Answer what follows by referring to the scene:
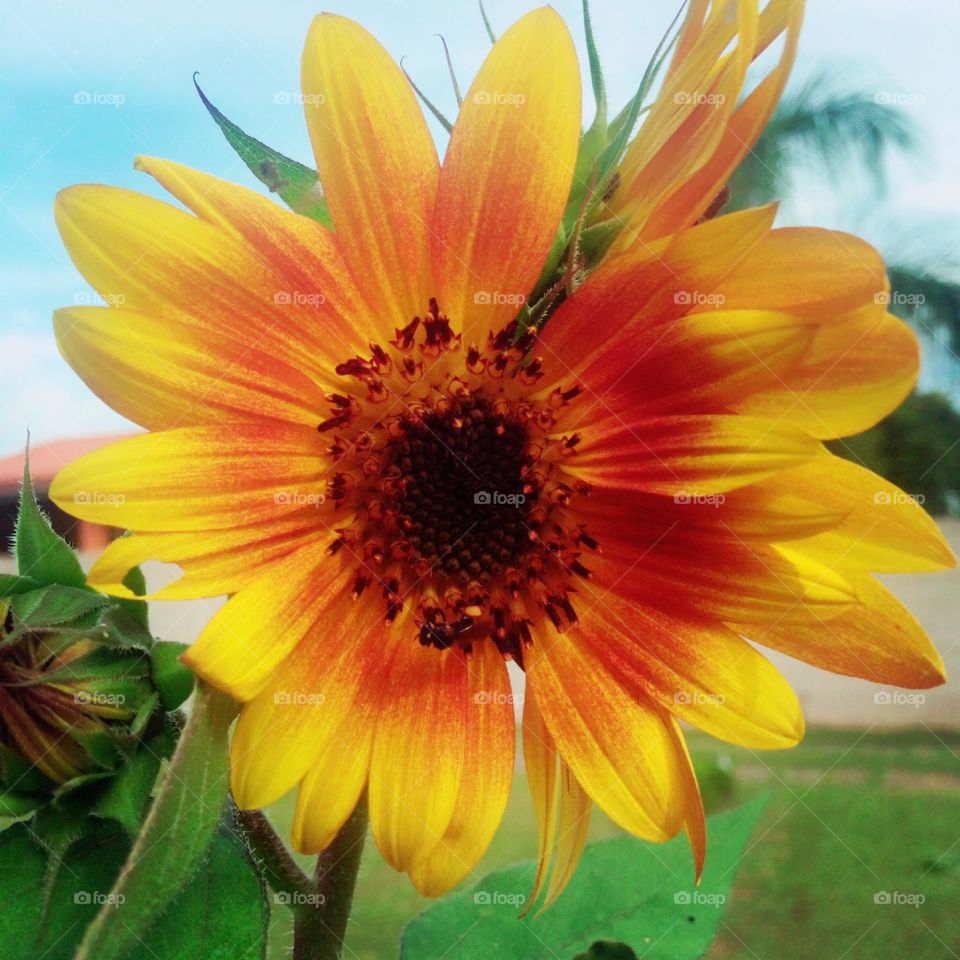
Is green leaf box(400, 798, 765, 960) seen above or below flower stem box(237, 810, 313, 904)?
below

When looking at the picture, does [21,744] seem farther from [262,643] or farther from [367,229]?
[367,229]

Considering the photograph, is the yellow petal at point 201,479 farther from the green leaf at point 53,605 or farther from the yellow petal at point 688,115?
the yellow petal at point 688,115

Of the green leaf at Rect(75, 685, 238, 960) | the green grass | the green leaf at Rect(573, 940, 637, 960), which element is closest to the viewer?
the green leaf at Rect(75, 685, 238, 960)

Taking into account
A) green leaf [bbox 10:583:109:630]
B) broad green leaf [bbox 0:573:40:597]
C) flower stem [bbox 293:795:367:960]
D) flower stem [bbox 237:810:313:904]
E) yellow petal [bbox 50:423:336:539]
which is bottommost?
flower stem [bbox 293:795:367:960]

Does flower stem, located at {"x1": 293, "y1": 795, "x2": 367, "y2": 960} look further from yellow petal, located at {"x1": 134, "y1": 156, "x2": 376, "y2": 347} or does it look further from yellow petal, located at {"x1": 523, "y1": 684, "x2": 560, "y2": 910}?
yellow petal, located at {"x1": 134, "y1": 156, "x2": 376, "y2": 347}

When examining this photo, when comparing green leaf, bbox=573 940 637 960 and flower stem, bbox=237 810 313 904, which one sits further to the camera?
green leaf, bbox=573 940 637 960

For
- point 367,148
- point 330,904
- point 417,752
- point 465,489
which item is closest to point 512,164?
point 367,148

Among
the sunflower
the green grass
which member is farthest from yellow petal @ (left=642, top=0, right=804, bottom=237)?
the green grass
